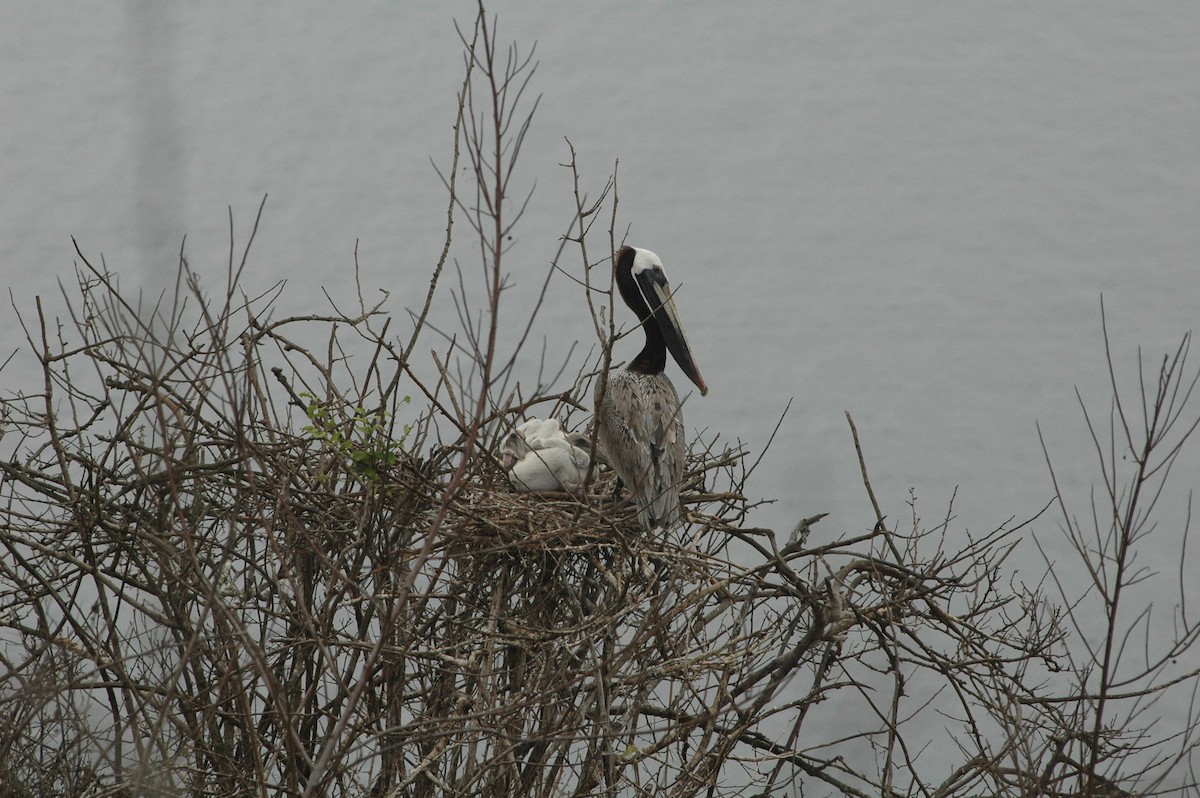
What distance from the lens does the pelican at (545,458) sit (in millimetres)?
2822

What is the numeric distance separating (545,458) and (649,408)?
25 centimetres

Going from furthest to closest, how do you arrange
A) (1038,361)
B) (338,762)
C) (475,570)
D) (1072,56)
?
(1072,56) < (1038,361) < (475,570) < (338,762)

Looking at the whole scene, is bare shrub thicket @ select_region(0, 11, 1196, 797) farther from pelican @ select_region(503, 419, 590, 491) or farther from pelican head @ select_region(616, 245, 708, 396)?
pelican head @ select_region(616, 245, 708, 396)

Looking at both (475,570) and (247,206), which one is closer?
(475,570)

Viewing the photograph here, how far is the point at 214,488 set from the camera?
102 inches

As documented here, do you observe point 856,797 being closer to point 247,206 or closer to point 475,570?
point 475,570

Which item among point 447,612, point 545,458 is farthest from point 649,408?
point 447,612

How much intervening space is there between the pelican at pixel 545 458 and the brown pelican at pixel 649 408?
80mm

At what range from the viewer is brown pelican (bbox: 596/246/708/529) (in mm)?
2666

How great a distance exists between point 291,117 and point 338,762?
369 centimetres

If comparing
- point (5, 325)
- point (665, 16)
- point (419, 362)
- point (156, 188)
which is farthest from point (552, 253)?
point (5, 325)

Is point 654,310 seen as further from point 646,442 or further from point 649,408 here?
point 646,442

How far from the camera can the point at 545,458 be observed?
2.86 m

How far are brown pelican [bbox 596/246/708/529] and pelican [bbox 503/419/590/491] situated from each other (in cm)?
8
